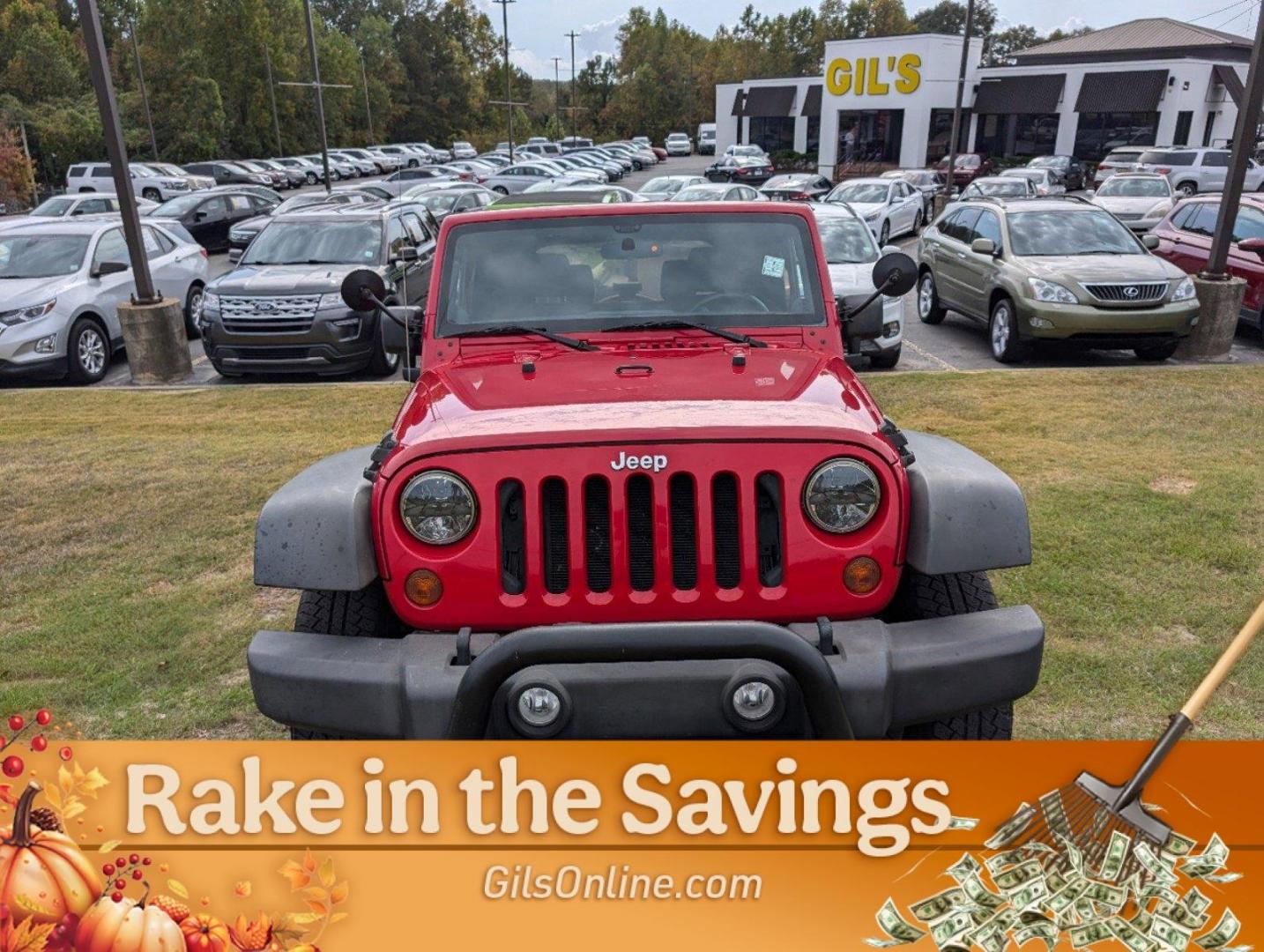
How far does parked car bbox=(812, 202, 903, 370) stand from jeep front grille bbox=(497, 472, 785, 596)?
21.5 ft

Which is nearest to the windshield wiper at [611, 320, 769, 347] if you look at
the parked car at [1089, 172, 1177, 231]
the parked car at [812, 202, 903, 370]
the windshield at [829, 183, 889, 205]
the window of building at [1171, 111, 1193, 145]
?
the parked car at [812, 202, 903, 370]

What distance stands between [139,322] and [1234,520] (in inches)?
383

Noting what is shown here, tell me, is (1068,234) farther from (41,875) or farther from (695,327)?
(41,875)

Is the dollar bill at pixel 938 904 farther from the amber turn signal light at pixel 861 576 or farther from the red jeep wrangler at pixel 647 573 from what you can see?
the amber turn signal light at pixel 861 576

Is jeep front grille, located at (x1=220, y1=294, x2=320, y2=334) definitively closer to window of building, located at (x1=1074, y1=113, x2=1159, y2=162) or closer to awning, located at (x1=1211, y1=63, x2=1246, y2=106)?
window of building, located at (x1=1074, y1=113, x2=1159, y2=162)

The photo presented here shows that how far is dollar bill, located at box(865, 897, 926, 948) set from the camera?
88.2 inches

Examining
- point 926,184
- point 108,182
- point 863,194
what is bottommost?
point 108,182

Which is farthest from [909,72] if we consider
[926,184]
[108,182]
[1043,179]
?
[108,182]

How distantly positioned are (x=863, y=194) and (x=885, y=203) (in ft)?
2.88

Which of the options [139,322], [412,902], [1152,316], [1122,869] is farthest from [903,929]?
[139,322]

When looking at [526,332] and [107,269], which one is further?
[107,269]

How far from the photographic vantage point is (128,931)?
230 cm

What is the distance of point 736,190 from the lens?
803 inches

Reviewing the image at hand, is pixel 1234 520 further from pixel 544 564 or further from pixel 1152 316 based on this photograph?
pixel 1152 316
